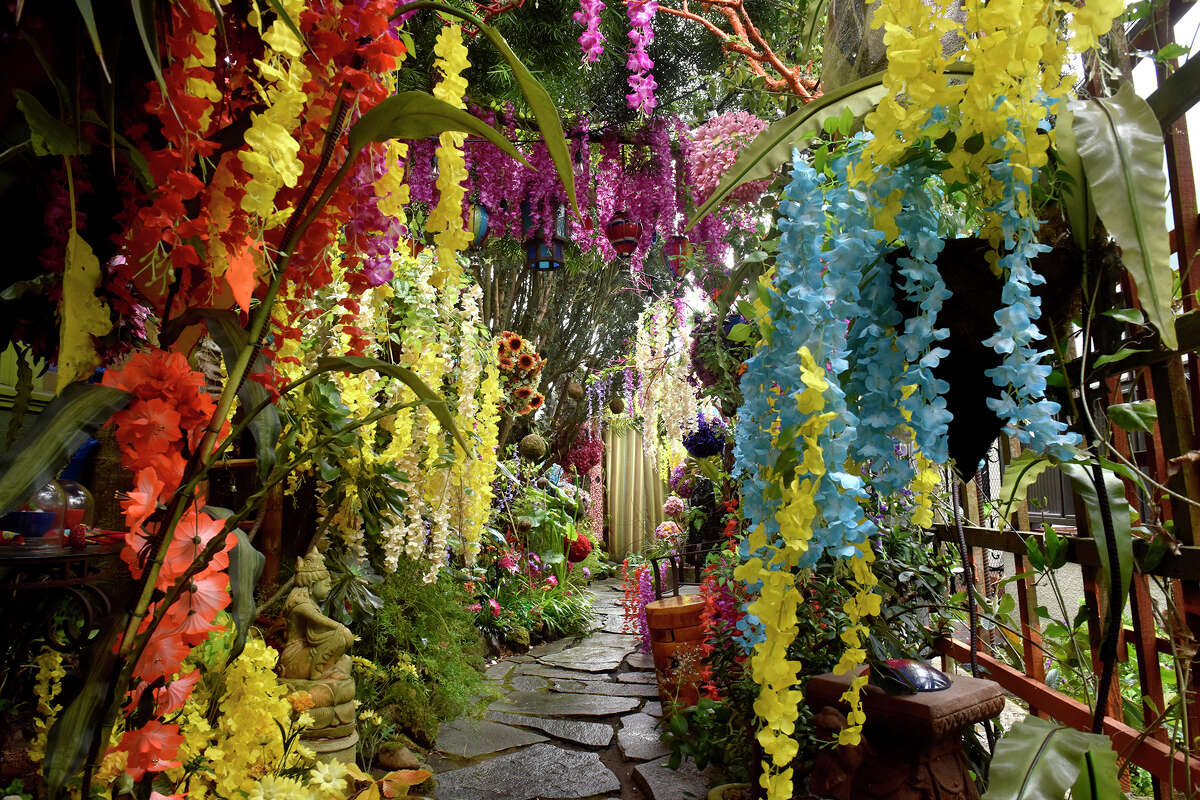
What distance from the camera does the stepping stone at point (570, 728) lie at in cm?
252

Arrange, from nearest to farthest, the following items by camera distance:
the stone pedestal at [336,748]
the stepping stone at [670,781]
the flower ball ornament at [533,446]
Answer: the stone pedestal at [336,748] < the stepping stone at [670,781] < the flower ball ornament at [533,446]

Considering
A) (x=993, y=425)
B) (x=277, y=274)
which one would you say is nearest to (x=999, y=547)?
(x=993, y=425)

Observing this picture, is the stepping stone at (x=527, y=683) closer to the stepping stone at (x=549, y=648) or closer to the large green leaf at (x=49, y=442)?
the stepping stone at (x=549, y=648)

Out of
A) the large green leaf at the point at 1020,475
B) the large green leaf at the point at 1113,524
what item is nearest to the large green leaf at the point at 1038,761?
the large green leaf at the point at 1113,524

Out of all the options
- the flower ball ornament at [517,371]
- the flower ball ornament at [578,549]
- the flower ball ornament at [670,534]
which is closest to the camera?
the flower ball ornament at [517,371]

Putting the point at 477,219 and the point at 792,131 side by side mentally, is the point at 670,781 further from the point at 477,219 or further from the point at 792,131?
the point at 477,219

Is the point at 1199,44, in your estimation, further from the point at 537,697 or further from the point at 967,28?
the point at 537,697

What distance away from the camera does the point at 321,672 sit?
1.90 m

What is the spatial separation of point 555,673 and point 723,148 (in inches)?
104

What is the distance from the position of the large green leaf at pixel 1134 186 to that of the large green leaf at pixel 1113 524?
7.8 inches

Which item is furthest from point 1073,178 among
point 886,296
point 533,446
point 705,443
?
point 533,446

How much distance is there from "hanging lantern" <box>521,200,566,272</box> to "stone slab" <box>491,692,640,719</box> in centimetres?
204

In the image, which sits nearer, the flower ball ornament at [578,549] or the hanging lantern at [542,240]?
the hanging lantern at [542,240]

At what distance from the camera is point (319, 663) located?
6.25 feet
